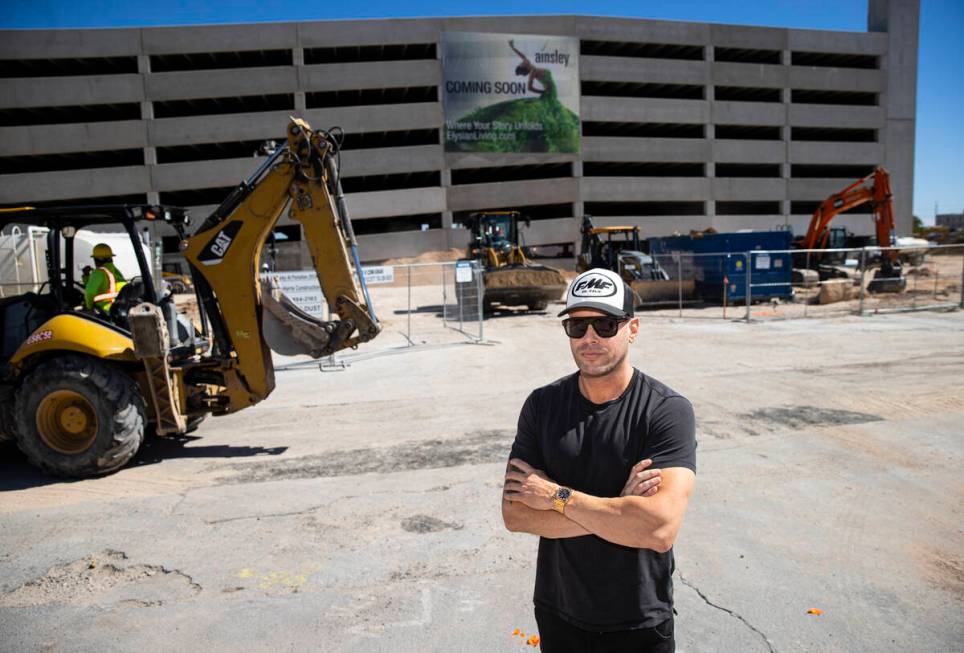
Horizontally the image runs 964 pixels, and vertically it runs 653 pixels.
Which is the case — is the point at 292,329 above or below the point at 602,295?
below

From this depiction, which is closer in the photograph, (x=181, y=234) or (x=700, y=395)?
(x=181, y=234)

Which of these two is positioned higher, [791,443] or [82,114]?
[82,114]

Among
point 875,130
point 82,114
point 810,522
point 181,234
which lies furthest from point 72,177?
point 875,130

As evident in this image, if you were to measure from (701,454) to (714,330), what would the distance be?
34.5 ft

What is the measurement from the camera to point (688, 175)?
2055 inches

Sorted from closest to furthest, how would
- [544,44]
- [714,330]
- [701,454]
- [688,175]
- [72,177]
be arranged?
1. [701,454]
2. [714,330]
3. [72,177]
4. [544,44]
5. [688,175]

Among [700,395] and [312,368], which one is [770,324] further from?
[312,368]

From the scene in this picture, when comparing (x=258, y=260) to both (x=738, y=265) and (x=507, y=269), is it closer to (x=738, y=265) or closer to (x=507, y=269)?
(x=507, y=269)

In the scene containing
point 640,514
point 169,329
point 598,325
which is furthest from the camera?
point 169,329

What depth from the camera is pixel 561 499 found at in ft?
6.86

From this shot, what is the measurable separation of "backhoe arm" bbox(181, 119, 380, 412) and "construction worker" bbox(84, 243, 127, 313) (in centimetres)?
80

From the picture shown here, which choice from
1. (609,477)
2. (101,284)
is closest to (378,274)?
(101,284)

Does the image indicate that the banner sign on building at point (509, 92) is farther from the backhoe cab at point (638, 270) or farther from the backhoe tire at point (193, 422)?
the backhoe tire at point (193, 422)

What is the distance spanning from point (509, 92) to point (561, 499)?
4624 centimetres
